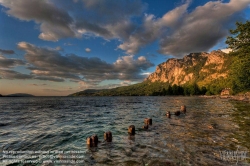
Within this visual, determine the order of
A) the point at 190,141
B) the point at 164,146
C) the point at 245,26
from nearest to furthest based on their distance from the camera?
the point at 164,146
the point at 190,141
the point at 245,26

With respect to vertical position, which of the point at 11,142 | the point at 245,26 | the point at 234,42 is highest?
the point at 245,26

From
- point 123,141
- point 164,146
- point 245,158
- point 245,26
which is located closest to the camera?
point 245,158

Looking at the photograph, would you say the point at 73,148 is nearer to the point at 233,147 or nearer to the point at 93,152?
the point at 93,152

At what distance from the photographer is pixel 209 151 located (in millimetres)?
10641

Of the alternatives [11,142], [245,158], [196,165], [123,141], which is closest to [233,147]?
[245,158]

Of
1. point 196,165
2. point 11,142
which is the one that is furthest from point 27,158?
point 196,165

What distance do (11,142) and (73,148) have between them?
698 centimetres

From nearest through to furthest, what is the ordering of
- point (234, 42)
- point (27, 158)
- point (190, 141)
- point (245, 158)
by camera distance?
point (245, 158) < point (27, 158) < point (190, 141) < point (234, 42)

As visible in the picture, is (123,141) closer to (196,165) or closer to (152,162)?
(152,162)

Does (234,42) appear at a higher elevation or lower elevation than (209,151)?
higher

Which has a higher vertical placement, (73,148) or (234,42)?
(234,42)

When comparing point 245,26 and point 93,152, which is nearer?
point 93,152

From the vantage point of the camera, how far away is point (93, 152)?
11.2 metres

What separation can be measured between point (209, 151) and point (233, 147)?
221 cm
